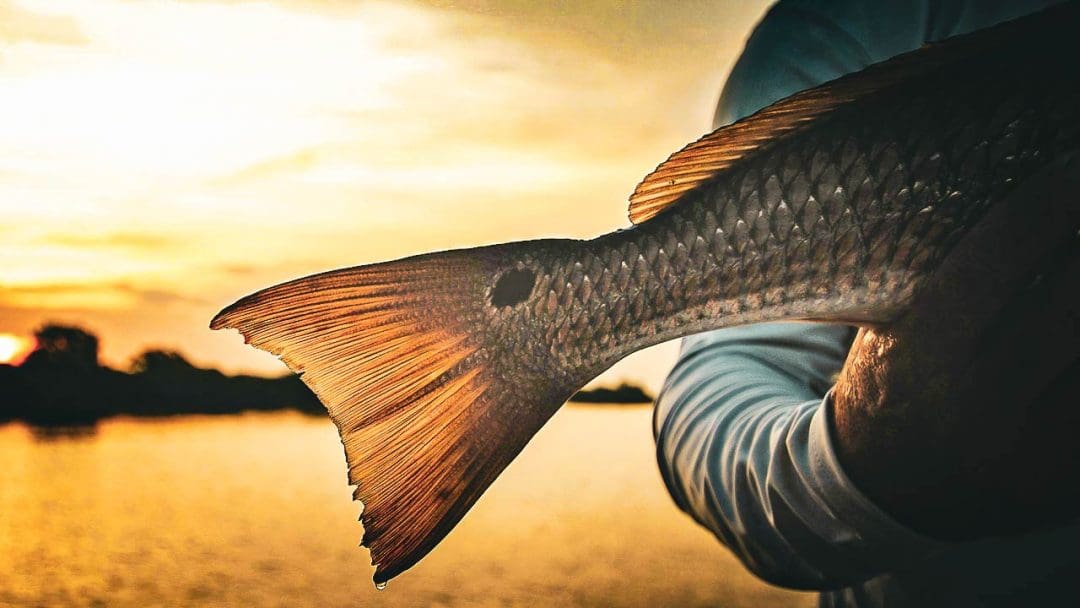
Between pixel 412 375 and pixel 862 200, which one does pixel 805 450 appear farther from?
pixel 412 375

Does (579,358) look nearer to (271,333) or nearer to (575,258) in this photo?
(575,258)

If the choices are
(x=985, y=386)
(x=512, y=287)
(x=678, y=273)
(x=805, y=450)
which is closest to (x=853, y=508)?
(x=805, y=450)

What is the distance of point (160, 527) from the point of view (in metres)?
34.1

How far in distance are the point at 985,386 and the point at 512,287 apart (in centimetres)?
60

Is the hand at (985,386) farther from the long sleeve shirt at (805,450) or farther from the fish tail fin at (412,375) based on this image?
the fish tail fin at (412,375)

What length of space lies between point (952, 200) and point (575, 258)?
460mm

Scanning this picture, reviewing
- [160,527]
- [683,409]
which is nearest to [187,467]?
[160,527]

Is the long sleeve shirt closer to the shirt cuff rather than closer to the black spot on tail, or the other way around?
the shirt cuff

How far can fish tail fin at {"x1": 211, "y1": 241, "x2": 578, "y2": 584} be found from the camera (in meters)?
1.16

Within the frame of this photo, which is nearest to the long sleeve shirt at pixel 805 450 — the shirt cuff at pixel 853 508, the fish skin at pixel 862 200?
the shirt cuff at pixel 853 508

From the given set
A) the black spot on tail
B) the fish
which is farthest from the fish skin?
the black spot on tail

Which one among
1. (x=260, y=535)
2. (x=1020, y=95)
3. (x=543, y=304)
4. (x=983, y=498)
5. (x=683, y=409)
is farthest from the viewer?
(x=260, y=535)

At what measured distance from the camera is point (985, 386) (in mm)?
1070

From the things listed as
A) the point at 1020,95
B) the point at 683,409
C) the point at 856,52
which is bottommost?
the point at 683,409
